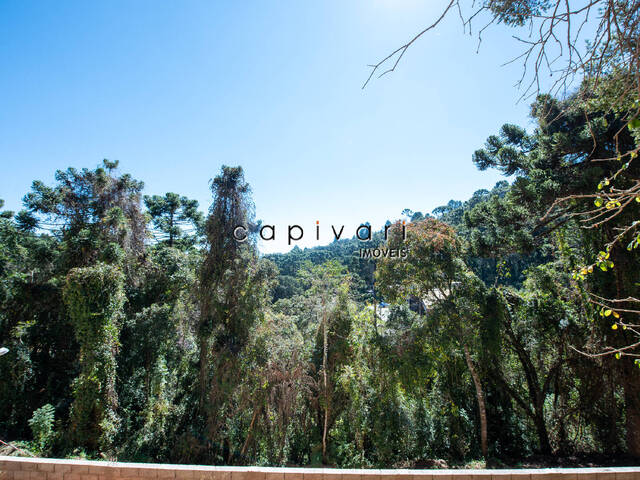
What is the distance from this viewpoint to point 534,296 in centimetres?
643

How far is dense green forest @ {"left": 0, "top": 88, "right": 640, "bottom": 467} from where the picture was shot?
17.6 ft

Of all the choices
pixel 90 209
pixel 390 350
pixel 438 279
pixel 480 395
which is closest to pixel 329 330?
pixel 390 350

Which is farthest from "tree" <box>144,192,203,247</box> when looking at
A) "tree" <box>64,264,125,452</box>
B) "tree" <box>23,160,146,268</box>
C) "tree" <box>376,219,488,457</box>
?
"tree" <box>376,219,488,457</box>

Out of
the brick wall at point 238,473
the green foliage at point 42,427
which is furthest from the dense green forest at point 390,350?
the brick wall at point 238,473

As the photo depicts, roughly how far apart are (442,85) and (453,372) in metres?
5.75

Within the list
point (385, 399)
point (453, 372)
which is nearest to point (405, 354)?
point (385, 399)

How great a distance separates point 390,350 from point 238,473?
3.39 meters

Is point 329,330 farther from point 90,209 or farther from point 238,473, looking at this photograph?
point 90,209

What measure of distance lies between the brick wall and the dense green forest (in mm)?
2445

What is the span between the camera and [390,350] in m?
5.51

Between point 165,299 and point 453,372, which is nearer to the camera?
point 453,372

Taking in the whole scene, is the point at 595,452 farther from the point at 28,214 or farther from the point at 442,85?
the point at 28,214

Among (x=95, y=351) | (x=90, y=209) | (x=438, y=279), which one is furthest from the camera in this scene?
(x=90, y=209)

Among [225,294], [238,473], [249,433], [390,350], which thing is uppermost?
[225,294]
